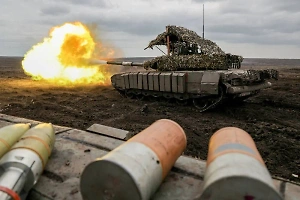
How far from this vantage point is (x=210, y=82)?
36.6ft

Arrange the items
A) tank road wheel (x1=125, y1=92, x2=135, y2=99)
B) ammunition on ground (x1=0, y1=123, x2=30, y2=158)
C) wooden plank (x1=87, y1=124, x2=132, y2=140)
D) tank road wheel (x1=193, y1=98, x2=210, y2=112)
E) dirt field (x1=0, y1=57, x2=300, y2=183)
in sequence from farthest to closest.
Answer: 1. tank road wheel (x1=125, y1=92, x2=135, y2=99)
2. tank road wheel (x1=193, y1=98, x2=210, y2=112)
3. dirt field (x1=0, y1=57, x2=300, y2=183)
4. wooden plank (x1=87, y1=124, x2=132, y2=140)
5. ammunition on ground (x1=0, y1=123, x2=30, y2=158)

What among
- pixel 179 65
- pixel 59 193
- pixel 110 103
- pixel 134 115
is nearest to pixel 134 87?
pixel 110 103

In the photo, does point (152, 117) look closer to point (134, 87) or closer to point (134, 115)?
point (134, 115)

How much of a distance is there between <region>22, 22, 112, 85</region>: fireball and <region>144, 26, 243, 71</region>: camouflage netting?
7.49m

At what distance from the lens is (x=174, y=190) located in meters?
3.46

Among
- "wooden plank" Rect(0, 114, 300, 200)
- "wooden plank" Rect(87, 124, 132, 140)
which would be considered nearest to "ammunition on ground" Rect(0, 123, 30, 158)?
"wooden plank" Rect(0, 114, 300, 200)

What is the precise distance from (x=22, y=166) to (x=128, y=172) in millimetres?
1364

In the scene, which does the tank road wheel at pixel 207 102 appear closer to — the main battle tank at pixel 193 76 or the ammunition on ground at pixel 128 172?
the main battle tank at pixel 193 76

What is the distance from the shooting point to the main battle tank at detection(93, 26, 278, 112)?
11.2 m

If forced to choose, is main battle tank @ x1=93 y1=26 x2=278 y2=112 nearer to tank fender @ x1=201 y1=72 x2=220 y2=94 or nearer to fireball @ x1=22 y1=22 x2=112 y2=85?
tank fender @ x1=201 y1=72 x2=220 y2=94

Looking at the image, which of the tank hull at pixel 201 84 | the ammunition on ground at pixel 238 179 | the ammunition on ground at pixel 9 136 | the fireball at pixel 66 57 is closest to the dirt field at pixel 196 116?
the tank hull at pixel 201 84

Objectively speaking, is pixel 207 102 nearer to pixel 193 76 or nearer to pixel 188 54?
pixel 193 76

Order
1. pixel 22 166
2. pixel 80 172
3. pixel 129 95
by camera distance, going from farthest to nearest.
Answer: pixel 129 95, pixel 80 172, pixel 22 166

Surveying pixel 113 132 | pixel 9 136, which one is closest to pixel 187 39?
pixel 113 132
